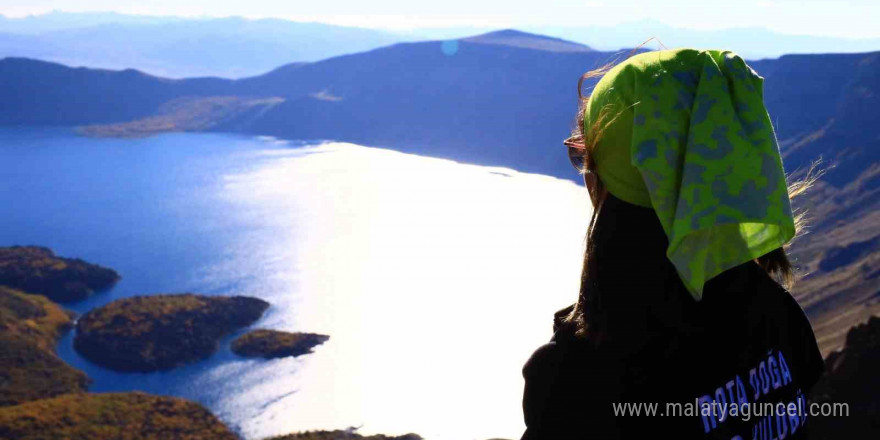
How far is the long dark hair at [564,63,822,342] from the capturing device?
1323 mm

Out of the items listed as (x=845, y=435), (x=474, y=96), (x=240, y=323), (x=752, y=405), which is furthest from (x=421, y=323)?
(x=474, y=96)

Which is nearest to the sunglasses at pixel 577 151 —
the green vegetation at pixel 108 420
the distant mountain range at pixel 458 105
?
the green vegetation at pixel 108 420

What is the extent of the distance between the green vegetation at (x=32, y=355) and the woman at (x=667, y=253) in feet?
119

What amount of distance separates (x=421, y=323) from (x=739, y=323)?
38342mm

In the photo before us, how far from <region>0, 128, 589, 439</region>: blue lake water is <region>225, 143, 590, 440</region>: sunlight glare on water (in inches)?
5.3

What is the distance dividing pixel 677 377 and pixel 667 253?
250mm

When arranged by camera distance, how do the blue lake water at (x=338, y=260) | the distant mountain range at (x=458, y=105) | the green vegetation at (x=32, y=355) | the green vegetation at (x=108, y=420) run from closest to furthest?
the green vegetation at (x=108, y=420)
the blue lake water at (x=338, y=260)
the green vegetation at (x=32, y=355)
the distant mountain range at (x=458, y=105)

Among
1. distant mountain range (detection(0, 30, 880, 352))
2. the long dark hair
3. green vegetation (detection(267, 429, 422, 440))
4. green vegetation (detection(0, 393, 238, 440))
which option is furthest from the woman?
distant mountain range (detection(0, 30, 880, 352))

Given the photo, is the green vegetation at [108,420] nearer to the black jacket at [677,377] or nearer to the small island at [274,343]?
the small island at [274,343]

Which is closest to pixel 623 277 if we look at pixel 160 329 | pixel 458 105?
pixel 160 329

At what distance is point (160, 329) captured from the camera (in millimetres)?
41625

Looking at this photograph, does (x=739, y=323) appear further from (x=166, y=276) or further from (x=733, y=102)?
(x=166, y=276)

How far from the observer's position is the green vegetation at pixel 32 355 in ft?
109

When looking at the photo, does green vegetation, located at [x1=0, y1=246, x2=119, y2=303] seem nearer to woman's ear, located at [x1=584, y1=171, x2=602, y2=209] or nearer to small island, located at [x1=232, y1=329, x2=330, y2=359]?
small island, located at [x1=232, y1=329, x2=330, y2=359]
